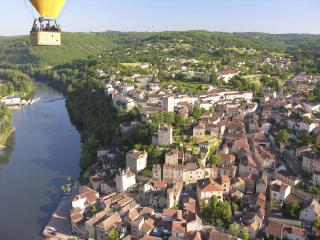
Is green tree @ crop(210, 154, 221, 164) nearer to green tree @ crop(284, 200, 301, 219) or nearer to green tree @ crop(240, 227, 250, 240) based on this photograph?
green tree @ crop(284, 200, 301, 219)

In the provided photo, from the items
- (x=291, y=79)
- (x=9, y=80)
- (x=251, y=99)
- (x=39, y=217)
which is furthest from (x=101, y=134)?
(x=9, y=80)

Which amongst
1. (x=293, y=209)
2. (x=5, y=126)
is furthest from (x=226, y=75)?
(x=293, y=209)

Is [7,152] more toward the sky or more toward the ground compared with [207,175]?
more toward the ground

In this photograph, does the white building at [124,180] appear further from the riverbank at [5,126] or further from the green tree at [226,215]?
the riverbank at [5,126]

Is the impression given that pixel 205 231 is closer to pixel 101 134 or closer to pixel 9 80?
pixel 101 134

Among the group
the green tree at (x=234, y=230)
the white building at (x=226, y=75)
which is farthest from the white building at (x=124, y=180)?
the white building at (x=226, y=75)

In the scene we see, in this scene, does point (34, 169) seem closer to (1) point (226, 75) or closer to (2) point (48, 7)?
(2) point (48, 7)

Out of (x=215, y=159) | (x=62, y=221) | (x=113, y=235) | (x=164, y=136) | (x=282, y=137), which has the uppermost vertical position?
(x=164, y=136)
